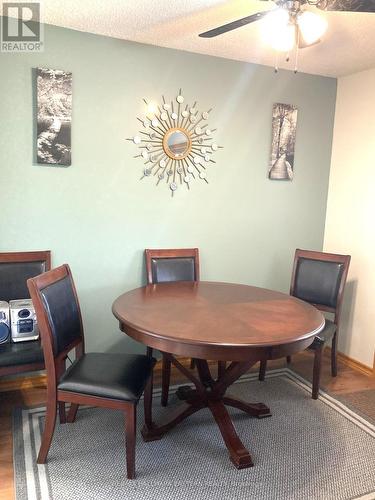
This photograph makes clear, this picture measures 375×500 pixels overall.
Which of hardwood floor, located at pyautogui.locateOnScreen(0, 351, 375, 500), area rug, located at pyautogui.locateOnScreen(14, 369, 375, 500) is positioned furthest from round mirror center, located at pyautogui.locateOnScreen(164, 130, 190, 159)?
area rug, located at pyautogui.locateOnScreen(14, 369, 375, 500)

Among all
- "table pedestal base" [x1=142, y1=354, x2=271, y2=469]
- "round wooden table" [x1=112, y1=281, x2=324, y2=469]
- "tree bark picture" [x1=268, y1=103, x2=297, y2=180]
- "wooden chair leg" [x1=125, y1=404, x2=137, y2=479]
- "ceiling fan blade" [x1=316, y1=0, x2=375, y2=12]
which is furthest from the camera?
"tree bark picture" [x1=268, y1=103, x2=297, y2=180]

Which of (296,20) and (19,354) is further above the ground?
(296,20)

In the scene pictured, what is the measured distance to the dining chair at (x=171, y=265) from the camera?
2952 mm

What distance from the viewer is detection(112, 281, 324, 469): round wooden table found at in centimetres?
174

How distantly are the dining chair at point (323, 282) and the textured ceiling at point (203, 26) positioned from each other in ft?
4.81

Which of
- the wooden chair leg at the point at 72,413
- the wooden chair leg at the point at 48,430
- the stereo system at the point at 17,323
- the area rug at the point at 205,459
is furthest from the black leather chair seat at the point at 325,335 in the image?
the stereo system at the point at 17,323

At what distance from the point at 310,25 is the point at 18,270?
2.19 meters

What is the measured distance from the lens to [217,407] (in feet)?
7.54

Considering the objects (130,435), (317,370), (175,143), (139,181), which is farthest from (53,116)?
(317,370)

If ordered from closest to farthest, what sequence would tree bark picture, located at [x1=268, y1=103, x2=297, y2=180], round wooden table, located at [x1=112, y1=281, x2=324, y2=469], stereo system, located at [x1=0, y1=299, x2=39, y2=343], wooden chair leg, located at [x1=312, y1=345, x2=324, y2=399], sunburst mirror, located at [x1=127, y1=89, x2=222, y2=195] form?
round wooden table, located at [x1=112, y1=281, x2=324, y2=469]
stereo system, located at [x1=0, y1=299, x2=39, y2=343]
wooden chair leg, located at [x1=312, y1=345, x2=324, y2=399]
sunburst mirror, located at [x1=127, y1=89, x2=222, y2=195]
tree bark picture, located at [x1=268, y1=103, x2=297, y2=180]

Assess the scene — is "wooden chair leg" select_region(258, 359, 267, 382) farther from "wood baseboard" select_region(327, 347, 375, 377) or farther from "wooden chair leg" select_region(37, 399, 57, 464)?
"wooden chair leg" select_region(37, 399, 57, 464)

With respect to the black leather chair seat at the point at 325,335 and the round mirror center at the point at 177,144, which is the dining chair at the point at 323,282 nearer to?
the black leather chair seat at the point at 325,335

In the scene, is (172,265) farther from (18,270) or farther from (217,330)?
(217,330)

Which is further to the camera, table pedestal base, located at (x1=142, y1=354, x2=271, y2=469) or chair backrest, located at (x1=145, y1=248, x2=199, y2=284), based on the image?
chair backrest, located at (x1=145, y1=248, x2=199, y2=284)
